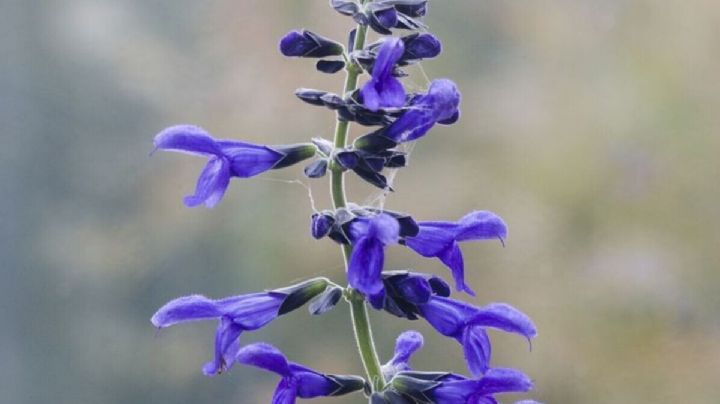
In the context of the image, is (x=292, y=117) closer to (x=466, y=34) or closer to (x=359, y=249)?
(x=466, y=34)

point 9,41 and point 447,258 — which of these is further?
point 9,41

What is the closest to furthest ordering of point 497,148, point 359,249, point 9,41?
point 359,249, point 9,41, point 497,148

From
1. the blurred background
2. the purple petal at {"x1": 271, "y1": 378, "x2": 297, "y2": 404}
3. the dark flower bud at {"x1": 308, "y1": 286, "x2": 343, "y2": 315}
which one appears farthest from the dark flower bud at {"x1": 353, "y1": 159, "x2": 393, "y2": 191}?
the blurred background

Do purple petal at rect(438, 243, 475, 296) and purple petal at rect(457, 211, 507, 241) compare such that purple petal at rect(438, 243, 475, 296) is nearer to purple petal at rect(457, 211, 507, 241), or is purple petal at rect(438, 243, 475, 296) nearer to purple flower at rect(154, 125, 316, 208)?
purple petal at rect(457, 211, 507, 241)

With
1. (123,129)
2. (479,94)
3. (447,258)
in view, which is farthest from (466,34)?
(447,258)

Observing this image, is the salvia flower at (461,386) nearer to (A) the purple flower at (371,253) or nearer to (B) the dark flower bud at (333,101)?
(A) the purple flower at (371,253)

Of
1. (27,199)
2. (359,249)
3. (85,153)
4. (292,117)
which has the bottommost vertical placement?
(359,249)

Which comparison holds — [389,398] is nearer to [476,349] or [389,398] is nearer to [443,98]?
[476,349]
